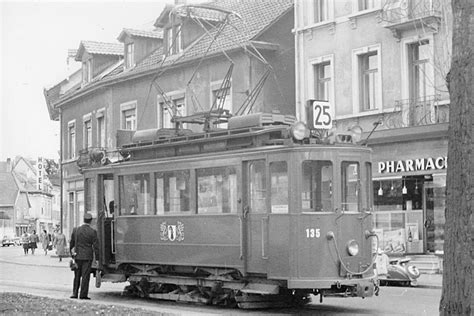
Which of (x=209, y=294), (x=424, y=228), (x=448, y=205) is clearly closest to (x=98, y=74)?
(x=424, y=228)

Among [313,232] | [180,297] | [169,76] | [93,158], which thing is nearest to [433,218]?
[93,158]

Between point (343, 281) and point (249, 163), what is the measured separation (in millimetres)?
2482

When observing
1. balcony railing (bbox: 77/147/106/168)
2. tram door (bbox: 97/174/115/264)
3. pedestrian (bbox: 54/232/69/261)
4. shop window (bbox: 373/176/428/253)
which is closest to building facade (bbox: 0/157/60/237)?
pedestrian (bbox: 54/232/69/261)

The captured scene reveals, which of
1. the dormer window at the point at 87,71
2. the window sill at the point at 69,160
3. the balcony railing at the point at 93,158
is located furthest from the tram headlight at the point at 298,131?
the window sill at the point at 69,160

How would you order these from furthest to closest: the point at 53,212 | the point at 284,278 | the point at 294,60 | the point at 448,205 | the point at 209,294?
the point at 53,212
the point at 294,60
the point at 209,294
the point at 284,278
the point at 448,205

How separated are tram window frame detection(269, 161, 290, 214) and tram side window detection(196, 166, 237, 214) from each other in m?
0.80

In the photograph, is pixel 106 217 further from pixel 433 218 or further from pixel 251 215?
pixel 433 218

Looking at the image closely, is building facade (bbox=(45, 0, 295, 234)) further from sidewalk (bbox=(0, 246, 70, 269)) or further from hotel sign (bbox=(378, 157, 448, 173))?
hotel sign (bbox=(378, 157, 448, 173))

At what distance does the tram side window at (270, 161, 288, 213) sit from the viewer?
14.2 metres

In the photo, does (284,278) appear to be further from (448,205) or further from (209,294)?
(448,205)

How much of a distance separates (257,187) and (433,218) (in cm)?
1278

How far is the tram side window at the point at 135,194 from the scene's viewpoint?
55.6 ft

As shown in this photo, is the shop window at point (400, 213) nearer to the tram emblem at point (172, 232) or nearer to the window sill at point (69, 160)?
the tram emblem at point (172, 232)

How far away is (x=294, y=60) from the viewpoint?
3159 cm
